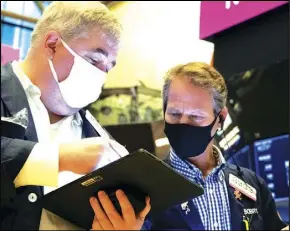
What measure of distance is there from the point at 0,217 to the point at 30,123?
168mm

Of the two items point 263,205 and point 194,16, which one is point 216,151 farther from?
point 194,16

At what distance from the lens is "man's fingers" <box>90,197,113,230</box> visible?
2.26 ft

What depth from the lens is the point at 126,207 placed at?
68 cm

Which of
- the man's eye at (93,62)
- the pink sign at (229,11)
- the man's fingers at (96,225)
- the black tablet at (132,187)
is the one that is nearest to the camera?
the black tablet at (132,187)

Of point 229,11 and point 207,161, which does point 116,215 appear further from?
point 229,11

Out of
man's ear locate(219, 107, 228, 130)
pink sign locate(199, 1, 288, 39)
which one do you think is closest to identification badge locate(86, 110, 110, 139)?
man's ear locate(219, 107, 228, 130)

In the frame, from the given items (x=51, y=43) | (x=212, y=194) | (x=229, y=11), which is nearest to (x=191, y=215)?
(x=212, y=194)

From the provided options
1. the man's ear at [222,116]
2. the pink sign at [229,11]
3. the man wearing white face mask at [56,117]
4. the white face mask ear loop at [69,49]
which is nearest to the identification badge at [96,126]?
the man wearing white face mask at [56,117]

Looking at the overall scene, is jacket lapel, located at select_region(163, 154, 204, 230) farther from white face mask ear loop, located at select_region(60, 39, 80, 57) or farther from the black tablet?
white face mask ear loop, located at select_region(60, 39, 80, 57)

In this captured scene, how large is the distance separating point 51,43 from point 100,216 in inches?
13.2

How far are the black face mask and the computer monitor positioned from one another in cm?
6

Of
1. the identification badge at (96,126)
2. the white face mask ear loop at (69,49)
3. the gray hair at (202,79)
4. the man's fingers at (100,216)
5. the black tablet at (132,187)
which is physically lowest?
the man's fingers at (100,216)

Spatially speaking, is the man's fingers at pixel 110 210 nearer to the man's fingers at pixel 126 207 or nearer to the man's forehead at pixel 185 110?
the man's fingers at pixel 126 207

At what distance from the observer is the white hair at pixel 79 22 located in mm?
835
